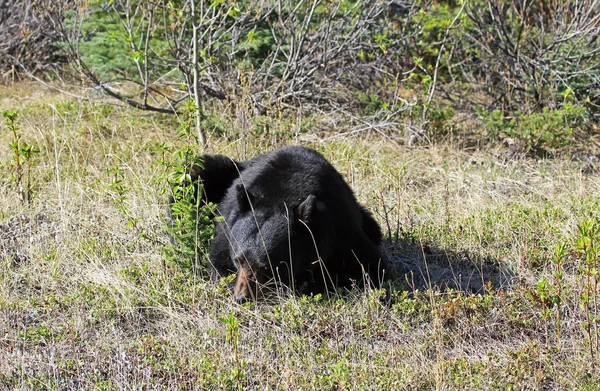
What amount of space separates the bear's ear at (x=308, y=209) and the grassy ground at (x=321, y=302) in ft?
1.61

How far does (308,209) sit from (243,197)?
408 mm

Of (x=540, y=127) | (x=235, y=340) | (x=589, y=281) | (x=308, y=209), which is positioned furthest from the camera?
(x=540, y=127)

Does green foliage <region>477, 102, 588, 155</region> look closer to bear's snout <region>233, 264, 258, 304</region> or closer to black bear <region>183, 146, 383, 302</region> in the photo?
black bear <region>183, 146, 383, 302</region>

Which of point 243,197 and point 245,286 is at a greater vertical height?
point 243,197

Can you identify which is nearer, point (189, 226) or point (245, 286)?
point (245, 286)

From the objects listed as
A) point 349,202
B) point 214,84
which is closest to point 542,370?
point 349,202

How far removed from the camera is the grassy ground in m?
3.63

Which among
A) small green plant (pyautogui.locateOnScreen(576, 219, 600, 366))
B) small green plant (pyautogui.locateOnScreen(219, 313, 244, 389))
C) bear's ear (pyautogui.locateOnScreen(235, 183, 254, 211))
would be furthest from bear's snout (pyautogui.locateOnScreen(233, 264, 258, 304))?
small green plant (pyautogui.locateOnScreen(576, 219, 600, 366))

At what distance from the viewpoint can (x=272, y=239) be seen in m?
4.29

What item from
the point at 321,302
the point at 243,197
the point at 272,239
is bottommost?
the point at 321,302

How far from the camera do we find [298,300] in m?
4.35

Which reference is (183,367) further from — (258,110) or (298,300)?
(258,110)

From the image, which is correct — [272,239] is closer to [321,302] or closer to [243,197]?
[243,197]

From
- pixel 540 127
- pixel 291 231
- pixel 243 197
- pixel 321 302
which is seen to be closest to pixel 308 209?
pixel 291 231
